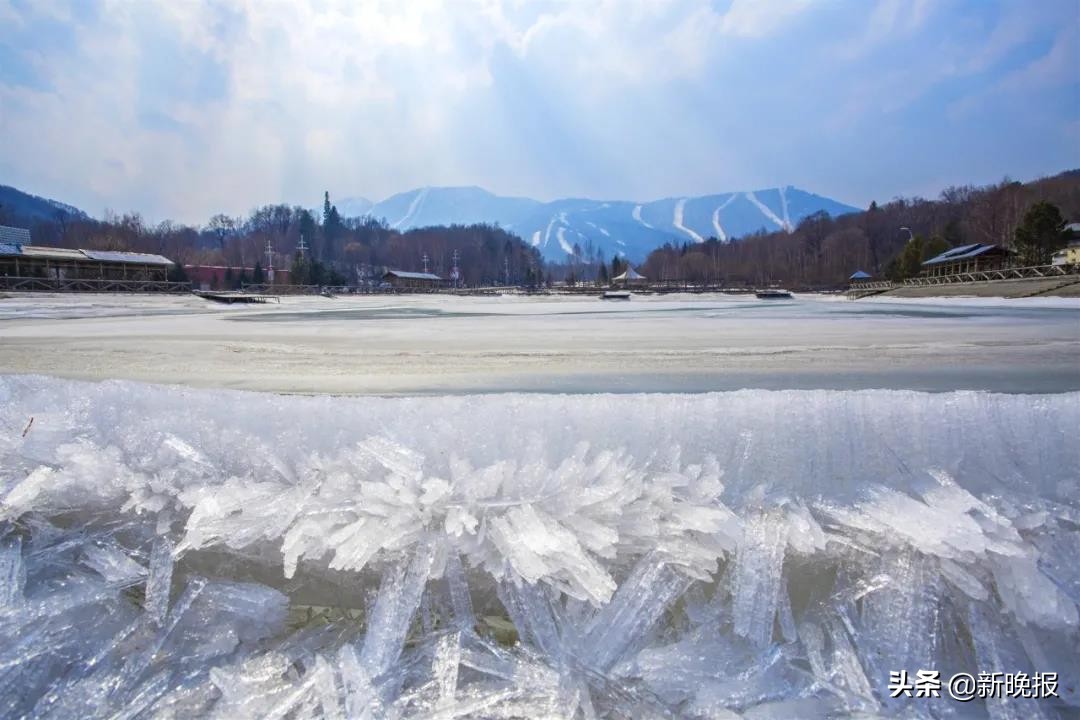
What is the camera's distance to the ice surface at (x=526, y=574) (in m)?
0.65

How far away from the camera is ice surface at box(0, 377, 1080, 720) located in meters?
0.65

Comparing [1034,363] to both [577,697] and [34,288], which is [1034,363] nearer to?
[577,697]

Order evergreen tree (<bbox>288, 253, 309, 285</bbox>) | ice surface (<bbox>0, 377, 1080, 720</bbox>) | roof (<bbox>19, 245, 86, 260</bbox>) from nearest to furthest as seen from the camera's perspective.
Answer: ice surface (<bbox>0, 377, 1080, 720</bbox>)
roof (<bbox>19, 245, 86, 260</bbox>)
evergreen tree (<bbox>288, 253, 309, 285</bbox>)

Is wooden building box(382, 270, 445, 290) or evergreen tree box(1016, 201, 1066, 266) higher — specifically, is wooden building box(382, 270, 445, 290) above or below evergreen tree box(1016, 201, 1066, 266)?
below

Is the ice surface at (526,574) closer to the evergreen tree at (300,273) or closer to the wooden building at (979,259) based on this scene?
the wooden building at (979,259)

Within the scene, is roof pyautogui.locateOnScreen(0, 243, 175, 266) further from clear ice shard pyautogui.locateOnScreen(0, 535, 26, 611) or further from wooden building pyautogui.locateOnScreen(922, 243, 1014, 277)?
wooden building pyautogui.locateOnScreen(922, 243, 1014, 277)

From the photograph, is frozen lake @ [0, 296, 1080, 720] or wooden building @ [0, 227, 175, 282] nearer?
frozen lake @ [0, 296, 1080, 720]

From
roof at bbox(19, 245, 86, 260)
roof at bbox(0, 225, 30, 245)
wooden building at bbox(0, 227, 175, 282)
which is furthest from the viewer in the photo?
roof at bbox(0, 225, 30, 245)

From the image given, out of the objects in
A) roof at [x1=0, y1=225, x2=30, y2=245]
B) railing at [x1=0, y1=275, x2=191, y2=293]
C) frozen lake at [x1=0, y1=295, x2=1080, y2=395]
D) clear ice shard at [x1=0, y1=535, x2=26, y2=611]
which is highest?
roof at [x1=0, y1=225, x2=30, y2=245]

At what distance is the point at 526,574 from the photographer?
27.2 inches

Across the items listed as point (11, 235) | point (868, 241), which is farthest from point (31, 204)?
point (868, 241)

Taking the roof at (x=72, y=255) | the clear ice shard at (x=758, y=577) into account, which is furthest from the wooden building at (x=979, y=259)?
the roof at (x=72, y=255)

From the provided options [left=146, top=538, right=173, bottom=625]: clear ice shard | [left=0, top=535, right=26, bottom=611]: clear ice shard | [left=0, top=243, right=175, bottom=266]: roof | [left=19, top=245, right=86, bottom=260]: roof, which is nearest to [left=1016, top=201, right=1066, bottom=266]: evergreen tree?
[left=146, top=538, right=173, bottom=625]: clear ice shard

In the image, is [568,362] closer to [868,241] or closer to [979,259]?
[979,259]
